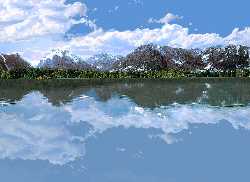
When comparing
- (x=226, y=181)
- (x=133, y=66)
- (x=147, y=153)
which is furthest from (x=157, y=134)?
(x=133, y=66)

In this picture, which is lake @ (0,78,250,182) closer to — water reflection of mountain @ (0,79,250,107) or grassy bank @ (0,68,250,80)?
water reflection of mountain @ (0,79,250,107)

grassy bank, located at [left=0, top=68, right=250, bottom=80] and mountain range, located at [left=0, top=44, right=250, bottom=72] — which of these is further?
mountain range, located at [left=0, top=44, right=250, bottom=72]

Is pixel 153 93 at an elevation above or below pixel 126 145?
below

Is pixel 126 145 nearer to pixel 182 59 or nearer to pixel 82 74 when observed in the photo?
pixel 82 74

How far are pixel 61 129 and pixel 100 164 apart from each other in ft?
21.9

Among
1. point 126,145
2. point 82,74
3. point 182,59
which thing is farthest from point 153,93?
point 182,59

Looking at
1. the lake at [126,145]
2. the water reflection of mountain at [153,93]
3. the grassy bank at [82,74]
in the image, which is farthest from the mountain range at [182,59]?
the lake at [126,145]

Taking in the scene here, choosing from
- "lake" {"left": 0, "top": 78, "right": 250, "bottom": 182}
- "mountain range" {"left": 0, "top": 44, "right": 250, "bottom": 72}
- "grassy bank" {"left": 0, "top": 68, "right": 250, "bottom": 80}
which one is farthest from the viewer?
"mountain range" {"left": 0, "top": 44, "right": 250, "bottom": 72}

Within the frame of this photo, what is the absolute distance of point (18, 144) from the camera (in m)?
16.7

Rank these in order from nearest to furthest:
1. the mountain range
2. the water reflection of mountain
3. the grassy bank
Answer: the water reflection of mountain < the grassy bank < the mountain range

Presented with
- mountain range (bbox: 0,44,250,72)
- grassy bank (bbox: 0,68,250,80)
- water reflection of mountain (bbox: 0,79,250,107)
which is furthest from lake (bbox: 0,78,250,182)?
mountain range (bbox: 0,44,250,72)

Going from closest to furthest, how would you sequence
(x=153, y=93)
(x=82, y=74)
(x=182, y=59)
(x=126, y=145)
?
(x=126, y=145) < (x=153, y=93) < (x=82, y=74) < (x=182, y=59)

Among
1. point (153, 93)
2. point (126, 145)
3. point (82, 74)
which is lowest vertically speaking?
point (82, 74)

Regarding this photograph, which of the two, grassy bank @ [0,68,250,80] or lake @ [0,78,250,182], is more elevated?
lake @ [0,78,250,182]
